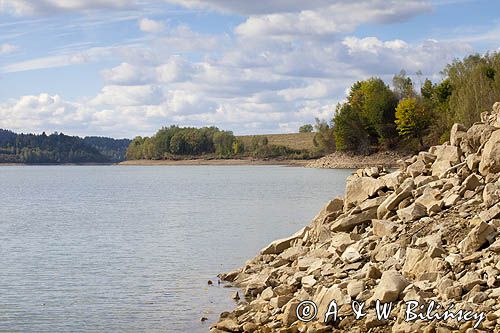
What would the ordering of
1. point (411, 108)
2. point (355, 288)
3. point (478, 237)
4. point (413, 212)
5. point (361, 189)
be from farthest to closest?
point (411, 108), point (361, 189), point (413, 212), point (478, 237), point (355, 288)

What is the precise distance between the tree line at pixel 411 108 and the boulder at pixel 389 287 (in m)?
62.6

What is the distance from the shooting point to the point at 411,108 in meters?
101

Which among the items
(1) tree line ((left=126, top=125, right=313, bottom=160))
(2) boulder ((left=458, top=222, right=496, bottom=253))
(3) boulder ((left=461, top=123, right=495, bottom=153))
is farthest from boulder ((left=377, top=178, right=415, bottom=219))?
(1) tree line ((left=126, top=125, right=313, bottom=160))

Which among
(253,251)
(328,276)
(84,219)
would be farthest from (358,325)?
(84,219)

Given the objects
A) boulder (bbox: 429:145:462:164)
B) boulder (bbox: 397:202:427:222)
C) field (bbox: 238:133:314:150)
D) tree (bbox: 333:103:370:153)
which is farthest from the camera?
field (bbox: 238:133:314:150)

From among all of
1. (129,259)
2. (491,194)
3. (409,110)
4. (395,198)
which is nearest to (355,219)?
(395,198)

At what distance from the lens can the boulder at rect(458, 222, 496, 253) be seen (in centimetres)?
1391

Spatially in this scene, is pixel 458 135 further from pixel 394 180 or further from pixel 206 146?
pixel 206 146

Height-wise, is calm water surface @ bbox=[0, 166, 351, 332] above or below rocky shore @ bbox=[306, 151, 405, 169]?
below

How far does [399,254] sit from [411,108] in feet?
291

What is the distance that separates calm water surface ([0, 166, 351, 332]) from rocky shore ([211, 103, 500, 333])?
1.79 metres

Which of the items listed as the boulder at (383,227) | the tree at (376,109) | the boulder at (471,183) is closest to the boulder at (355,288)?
the boulder at (383,227)

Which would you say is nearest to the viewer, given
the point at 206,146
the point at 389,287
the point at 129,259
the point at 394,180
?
the point at 389,287

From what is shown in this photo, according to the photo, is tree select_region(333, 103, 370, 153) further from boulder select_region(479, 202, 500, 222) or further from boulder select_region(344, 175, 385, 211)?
boulder select_region(479, 202, 500, 222)
